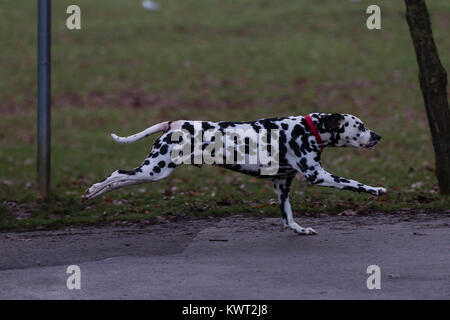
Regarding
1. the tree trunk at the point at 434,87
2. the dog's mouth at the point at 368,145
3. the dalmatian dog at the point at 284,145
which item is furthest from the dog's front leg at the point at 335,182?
the tree trunk at the point at 434,87

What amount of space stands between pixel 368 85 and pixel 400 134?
5.84 metres

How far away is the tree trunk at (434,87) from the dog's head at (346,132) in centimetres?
249

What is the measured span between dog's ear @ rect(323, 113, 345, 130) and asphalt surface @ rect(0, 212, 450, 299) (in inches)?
50.6

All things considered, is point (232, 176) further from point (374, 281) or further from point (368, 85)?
point (368, 85)

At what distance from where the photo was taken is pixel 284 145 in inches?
331

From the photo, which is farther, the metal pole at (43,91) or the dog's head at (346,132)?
the metal pole at (43,91)

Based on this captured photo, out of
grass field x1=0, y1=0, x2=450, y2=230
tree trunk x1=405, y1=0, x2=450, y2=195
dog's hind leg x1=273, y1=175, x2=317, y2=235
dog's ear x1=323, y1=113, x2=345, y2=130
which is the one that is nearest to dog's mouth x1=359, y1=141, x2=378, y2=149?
dog's ear x1=323, y1=113, x2=345, y2=130

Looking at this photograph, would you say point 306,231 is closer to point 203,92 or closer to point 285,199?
point 285,199

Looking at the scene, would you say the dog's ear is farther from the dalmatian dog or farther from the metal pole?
the metal pole

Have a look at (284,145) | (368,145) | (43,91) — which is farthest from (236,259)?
(43,91)

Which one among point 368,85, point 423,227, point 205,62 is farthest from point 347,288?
point 205,62

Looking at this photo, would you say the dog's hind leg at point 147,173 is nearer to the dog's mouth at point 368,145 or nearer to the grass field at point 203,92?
the grass field at point 203,92

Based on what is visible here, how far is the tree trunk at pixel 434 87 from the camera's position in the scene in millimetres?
10602

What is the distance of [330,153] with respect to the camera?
16.5 meters
